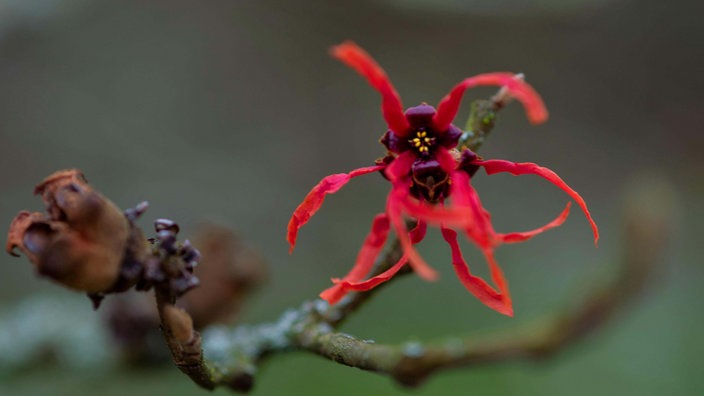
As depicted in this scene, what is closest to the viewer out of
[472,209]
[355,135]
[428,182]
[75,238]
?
[75,238]

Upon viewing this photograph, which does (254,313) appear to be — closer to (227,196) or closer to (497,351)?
(227,196)

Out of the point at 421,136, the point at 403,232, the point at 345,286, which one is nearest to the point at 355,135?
the point at 421,136

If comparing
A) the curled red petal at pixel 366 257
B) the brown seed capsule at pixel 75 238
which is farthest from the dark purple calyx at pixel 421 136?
the brown seed capsule at pixel 75 238

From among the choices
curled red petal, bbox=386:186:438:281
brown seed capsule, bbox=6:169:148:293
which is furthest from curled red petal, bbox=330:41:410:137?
brown seed capsule, bbox=6:169:148:293

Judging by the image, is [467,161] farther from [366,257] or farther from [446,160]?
[366,257]

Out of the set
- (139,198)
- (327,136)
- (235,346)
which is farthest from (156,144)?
(235,346)

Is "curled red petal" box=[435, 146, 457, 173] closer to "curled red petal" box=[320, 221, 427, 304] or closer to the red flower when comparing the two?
the red flower

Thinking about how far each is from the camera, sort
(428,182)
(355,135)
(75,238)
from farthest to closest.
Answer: (355,135)
(428,182)
(75,238)
